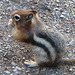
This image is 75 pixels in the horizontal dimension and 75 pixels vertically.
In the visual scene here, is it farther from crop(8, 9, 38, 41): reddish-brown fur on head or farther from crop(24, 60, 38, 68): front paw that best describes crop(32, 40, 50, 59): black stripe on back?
crop(24, 60, 38, 68): front paw

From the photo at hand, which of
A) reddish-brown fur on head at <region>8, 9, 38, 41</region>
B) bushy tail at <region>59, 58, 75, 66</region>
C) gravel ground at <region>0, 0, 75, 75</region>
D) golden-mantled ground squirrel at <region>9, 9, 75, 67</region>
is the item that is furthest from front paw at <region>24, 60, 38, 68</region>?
reddish-brown fur on head at <region>8, 9, 38, 41</region>

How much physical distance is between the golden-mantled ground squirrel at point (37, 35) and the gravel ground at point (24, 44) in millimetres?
472

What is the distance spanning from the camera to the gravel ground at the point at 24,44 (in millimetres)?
3887

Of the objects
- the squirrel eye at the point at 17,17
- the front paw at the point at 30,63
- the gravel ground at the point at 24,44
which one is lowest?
the front paw at the point at 30,63

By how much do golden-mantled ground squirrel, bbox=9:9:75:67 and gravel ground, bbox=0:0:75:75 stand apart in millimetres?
472

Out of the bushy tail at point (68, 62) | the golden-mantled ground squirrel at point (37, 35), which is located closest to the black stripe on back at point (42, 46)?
the golden-mantled ground squirrel at point (37, 35)

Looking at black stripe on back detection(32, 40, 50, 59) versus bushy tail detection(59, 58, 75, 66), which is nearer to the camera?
black stripe on back detection(32, 40, 50, 59)

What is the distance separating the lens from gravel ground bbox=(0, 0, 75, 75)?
12.8 feet

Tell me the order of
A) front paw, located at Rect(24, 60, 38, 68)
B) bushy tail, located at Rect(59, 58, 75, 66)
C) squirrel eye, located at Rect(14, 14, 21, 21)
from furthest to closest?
front paw, located at Rect(24, 60, 38, 68) < bushy tail, located at Rect(59, 58, 75, 66) < squirrel eye, located at Rect(14, 14, 21, 21)

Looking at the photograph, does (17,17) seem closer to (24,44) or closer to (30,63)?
(24,44)

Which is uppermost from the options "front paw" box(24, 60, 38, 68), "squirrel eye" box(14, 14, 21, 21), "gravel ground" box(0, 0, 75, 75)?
"squirrel eye" box(14, 14, 21, 21)

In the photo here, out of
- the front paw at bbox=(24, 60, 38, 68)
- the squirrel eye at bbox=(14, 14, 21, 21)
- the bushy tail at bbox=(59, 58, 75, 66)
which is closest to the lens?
the squirrel eye at bbox=(14, 14, 21, 21)

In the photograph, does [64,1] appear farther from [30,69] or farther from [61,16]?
[30,69]

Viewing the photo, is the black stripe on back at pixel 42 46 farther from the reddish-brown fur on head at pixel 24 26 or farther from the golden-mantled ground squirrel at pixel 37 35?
the reddish-brown fur on head at pixel 24 26
